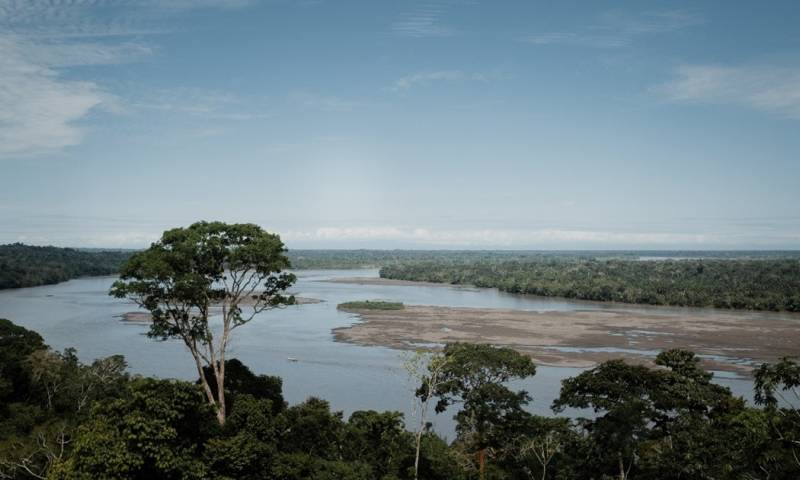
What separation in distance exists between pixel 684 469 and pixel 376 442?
7907 millimetres

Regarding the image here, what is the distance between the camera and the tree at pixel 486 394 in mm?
18500

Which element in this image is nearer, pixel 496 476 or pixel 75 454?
pixel 75 454

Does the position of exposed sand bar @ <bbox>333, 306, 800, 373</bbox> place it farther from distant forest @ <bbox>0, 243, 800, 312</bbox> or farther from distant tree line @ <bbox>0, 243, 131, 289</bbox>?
distant tree line @ <bbox>0, 243, 131, 289</bbox>

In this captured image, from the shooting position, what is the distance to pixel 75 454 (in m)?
12.7

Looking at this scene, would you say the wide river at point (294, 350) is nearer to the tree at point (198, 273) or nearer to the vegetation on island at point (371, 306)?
the vegetation on island at point (371, 306)

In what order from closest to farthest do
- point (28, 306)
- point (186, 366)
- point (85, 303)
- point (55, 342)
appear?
point (186, 366) → point (55, 342) → point (28, 306) → point (85, 303)

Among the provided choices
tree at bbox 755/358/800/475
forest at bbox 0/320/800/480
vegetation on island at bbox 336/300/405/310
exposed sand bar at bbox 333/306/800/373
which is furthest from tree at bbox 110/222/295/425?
vegetation on island at bbox 336/300/405/310

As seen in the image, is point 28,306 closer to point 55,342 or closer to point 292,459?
point 55,342

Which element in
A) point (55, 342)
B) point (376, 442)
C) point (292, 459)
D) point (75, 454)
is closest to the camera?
point (75, 454)

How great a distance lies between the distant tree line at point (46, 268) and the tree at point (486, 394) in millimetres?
76934

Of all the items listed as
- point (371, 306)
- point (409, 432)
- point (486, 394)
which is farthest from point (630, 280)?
point (409, 432)

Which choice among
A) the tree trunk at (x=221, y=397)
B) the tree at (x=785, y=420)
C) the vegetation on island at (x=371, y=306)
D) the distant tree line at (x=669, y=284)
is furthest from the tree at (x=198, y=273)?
the distant tree line at (x=669, y=284)

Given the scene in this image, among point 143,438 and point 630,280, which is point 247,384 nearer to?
point 143,438

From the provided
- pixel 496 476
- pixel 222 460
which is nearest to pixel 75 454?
pixel 222 460
